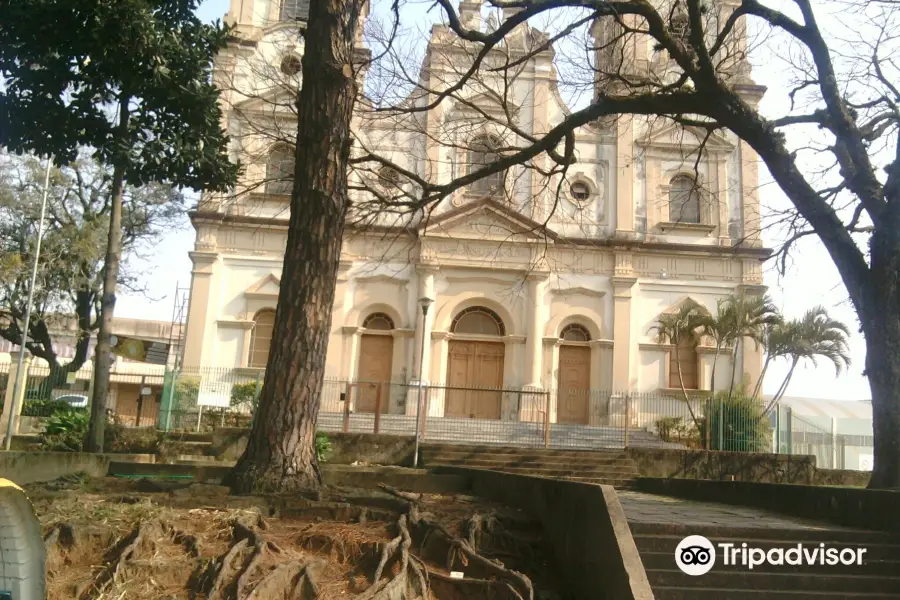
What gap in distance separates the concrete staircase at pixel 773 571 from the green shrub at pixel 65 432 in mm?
11218

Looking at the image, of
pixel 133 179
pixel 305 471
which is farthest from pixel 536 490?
pixel 133 179

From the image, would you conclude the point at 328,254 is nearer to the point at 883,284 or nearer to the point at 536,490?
the point at 536,490

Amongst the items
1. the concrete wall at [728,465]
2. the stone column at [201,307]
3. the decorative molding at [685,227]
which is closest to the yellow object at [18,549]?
the concrete wall at [728,465]

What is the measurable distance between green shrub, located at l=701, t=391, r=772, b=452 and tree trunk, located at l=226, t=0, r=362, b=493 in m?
14.1

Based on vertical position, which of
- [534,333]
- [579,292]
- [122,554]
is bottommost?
[122,554]

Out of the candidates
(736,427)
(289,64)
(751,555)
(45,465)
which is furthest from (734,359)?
(45,465)

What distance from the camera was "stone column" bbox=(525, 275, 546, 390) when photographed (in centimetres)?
2302

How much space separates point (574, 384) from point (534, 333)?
6.88ft

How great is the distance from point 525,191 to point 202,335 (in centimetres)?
1092

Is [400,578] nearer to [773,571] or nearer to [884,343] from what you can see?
[773,571]

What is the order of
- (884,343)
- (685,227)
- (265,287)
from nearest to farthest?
(884,343)
(265,287)
(685,227)

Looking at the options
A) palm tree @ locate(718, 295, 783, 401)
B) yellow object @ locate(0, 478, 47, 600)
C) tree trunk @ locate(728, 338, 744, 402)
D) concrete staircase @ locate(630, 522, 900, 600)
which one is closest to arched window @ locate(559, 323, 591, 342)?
tree trunk @ locate(728, 338, 744, 402)

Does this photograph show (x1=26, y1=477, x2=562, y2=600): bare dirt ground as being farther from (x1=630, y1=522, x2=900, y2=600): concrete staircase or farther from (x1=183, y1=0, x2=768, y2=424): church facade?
(x1=183, y1=0, x2=768, y2=424): church facade

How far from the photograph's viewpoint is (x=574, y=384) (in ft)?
77.8
